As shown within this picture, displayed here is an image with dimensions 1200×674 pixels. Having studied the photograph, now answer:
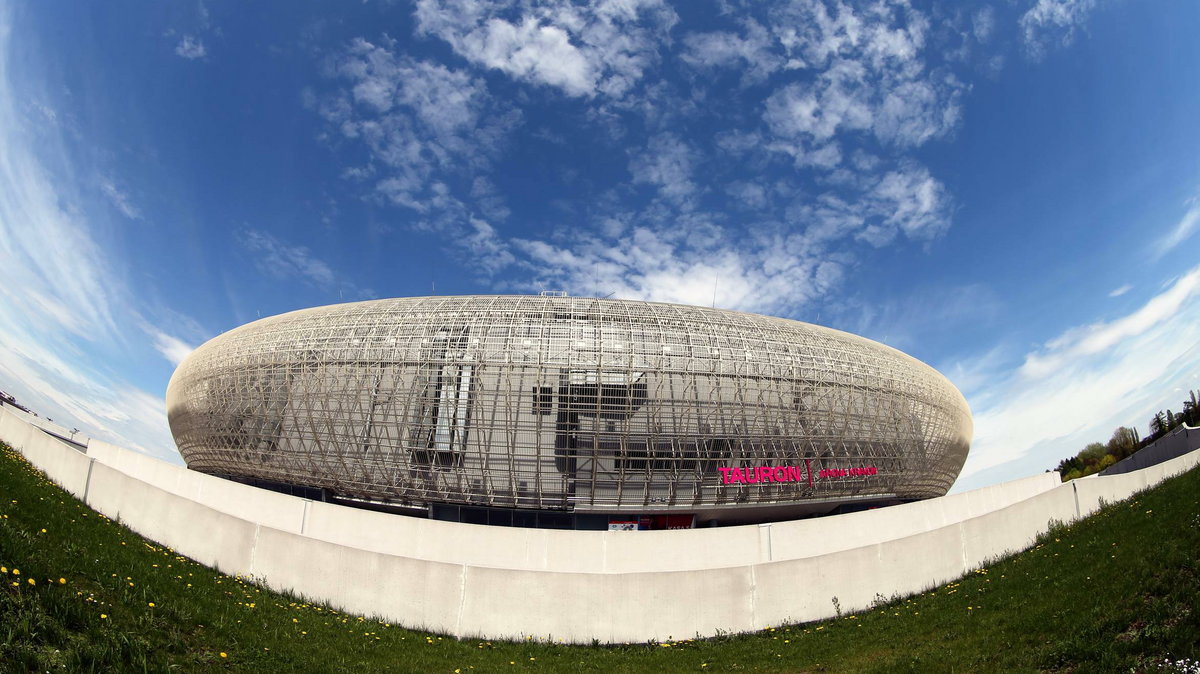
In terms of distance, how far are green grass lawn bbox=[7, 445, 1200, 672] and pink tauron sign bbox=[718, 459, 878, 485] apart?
64.7 ft

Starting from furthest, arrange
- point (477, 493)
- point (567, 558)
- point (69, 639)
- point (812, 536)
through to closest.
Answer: point (477, 493) < point (812, 536) < point (567, 558) < point (69, 639)

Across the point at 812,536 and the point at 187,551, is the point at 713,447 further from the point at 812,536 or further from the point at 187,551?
the point at 187,551

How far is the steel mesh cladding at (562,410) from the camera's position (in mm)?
31484

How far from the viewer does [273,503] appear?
1697 centimetres

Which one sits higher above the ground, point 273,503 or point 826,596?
point 273,503

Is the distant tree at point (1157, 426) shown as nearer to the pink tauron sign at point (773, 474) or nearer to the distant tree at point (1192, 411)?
the distant tree at point (1192, 411)

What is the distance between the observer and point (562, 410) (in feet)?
103

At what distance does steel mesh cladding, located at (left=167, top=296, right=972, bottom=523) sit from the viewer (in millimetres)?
31484

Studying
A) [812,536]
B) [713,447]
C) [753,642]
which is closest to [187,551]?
[753,642]

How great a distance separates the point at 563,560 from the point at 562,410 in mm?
17536

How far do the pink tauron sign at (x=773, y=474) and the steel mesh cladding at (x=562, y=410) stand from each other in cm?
8

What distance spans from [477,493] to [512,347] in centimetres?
799

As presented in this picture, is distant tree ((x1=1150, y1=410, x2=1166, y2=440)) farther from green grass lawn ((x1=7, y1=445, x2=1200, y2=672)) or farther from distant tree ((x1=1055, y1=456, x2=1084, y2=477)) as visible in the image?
green grass lawn ((x1=7, y1=445, x2=1200, y2=672))

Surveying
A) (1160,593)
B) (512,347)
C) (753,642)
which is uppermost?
(512,347)
